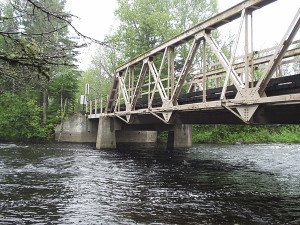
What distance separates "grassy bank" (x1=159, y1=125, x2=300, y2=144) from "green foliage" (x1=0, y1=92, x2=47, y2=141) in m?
14.3

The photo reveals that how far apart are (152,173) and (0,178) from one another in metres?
5.63

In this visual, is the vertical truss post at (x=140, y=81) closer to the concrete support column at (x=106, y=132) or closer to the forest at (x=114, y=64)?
the concrete support column at (x=106, y=132)

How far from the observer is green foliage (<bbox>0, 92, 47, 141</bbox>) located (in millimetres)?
32500

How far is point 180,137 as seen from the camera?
2784cm

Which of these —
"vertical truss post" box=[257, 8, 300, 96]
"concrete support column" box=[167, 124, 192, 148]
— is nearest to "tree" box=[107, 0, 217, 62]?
"concrete support column" box=[167, 124, 192, 148]

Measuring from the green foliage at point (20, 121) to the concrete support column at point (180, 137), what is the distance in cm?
1359

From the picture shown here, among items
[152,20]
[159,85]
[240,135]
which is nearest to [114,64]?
[152,20]

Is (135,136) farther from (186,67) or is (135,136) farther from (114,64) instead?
(186,67)

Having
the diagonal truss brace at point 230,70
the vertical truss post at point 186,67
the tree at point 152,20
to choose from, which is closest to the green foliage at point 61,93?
the tree at point 152,20

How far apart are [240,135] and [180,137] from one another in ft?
44.5

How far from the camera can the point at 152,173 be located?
518 inches

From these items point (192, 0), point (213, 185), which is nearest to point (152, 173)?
point (213, 185)

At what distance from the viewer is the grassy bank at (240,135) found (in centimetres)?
3709

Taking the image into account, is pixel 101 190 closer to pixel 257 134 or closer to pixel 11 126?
pixel 11 126
